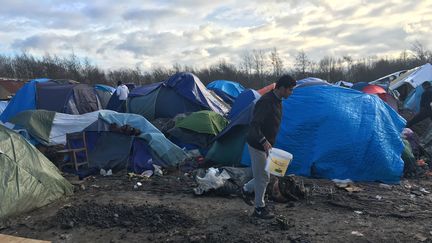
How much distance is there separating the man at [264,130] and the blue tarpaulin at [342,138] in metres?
2.79

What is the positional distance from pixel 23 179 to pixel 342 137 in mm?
5763

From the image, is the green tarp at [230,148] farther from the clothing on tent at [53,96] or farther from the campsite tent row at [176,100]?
the clothing on tent at [53,96]

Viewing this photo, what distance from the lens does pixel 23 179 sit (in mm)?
6930

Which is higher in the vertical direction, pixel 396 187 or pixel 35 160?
pixel 35 160

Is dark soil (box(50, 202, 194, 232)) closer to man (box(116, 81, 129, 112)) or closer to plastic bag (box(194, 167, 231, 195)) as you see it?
plastic bag (box(194, 167, 231, 195))

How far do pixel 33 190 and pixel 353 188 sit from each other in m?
5.33

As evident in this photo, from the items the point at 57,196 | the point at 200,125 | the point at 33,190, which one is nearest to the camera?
the point at 33,190

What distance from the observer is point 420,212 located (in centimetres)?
640

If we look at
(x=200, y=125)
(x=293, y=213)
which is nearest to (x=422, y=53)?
(x=200, y=125)

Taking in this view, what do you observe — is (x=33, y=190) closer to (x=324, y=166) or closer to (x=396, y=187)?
(x=324, y=166)

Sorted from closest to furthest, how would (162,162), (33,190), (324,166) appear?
(33,190) < (324,166) < (162,162)

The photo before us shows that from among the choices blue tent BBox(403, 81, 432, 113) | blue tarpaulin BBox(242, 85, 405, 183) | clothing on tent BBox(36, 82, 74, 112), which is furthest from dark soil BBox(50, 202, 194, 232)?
blue tent BBox(403, 81, 432, 113)

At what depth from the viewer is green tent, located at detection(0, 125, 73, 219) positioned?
6.61 m

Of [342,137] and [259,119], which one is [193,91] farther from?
[259,119]
